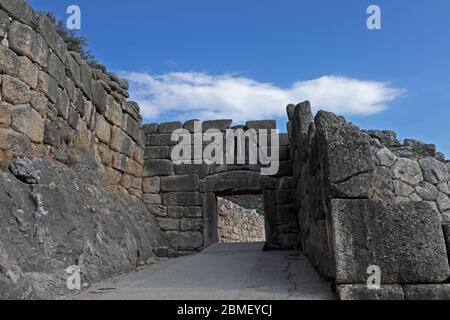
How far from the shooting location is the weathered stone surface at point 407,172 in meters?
6.23

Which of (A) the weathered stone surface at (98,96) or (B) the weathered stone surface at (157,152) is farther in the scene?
(B) the weathered stone surface at (157,152)

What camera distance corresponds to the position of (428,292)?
2965 millimetres

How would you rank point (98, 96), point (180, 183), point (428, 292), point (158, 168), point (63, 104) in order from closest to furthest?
point (428, 292), point (63, 104), point (98, 96), point (180, 183), point (158, 168)

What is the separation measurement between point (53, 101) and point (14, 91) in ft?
2.60

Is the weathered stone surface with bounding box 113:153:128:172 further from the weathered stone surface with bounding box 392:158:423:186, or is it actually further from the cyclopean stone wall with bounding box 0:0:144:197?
the weathered stone surface with bounding box 392:158:423:186

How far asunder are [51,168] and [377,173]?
12.0 ft

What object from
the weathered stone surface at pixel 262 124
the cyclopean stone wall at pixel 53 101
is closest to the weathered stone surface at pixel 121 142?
the cyclopean stone wall at pixel 53 101

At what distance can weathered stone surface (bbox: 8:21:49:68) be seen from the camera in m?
4.18

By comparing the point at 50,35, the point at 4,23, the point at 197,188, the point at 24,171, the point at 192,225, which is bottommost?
the point at 192,225

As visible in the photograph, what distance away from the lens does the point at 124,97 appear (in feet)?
24.8

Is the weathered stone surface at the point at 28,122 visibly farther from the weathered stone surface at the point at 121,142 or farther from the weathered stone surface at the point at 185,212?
the weathered stone surface at the point at 185,212

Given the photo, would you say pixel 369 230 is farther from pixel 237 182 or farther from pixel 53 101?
pixel 237 182

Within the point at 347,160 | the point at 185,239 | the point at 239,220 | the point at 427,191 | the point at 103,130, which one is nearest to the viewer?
the point at 347,160

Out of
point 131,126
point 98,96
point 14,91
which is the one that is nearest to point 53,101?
point 14,91
